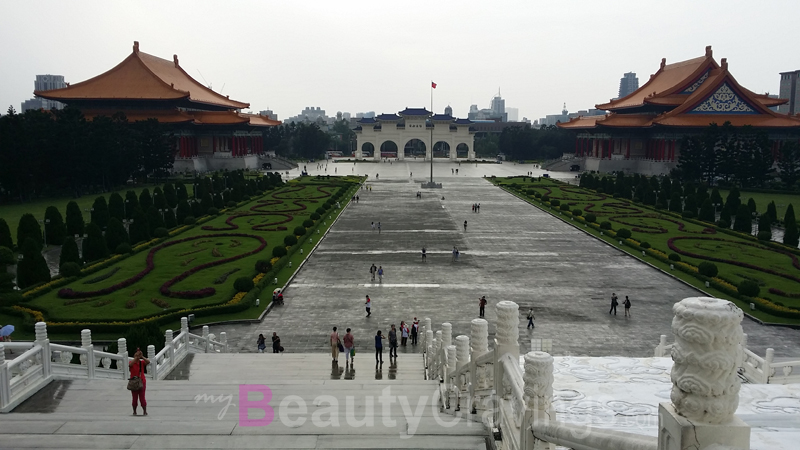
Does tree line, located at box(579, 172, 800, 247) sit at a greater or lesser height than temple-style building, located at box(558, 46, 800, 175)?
lesser

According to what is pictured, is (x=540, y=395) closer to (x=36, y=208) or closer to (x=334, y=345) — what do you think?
(x=334, y=345)

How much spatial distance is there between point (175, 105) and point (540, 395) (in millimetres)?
70278

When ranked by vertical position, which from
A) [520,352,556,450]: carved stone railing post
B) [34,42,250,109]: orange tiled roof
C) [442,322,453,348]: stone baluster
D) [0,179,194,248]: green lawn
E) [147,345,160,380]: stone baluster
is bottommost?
[147,345,160,380]: stone baluster

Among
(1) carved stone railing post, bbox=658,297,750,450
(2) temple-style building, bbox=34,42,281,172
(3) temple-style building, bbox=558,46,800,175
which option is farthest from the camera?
(2) temple-style building, bbox=34,42,281,172

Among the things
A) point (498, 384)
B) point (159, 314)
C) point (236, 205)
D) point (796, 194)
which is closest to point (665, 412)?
point (498, 384)

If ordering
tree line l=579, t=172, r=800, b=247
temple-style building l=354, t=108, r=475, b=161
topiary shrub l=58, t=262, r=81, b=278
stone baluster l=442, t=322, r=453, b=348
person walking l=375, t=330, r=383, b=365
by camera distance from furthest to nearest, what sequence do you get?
temple-style building l=354, t=108, r=475, b=161 → tree line l=579, t=172, r=800, b=247 → topiary shrub l=58, t=262, r=81, b=278 → person walking l=375, t=330, r=383, b=365 → stone baluster l=442, t=322, r=453, b=348

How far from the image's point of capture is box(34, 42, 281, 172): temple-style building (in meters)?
66.3

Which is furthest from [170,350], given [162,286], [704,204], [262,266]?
[704,204]

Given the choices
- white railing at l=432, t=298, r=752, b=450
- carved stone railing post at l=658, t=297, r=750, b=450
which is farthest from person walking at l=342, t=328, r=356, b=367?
carved stone railing post at l=658, t=297, r=750, b=450

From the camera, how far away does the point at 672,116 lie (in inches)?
2544

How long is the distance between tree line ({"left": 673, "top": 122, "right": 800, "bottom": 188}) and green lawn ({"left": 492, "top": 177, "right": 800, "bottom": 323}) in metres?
6.49

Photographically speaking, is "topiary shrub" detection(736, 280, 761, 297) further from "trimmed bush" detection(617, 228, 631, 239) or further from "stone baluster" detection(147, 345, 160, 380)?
"stone baluster" detection(147, 345, 160, 380)

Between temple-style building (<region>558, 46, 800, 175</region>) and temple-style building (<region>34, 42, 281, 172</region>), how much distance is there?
149 feet

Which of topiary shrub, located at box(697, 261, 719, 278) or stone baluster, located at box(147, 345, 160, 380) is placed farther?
topiary shrub, located at box(697, 261, 719, 278)
